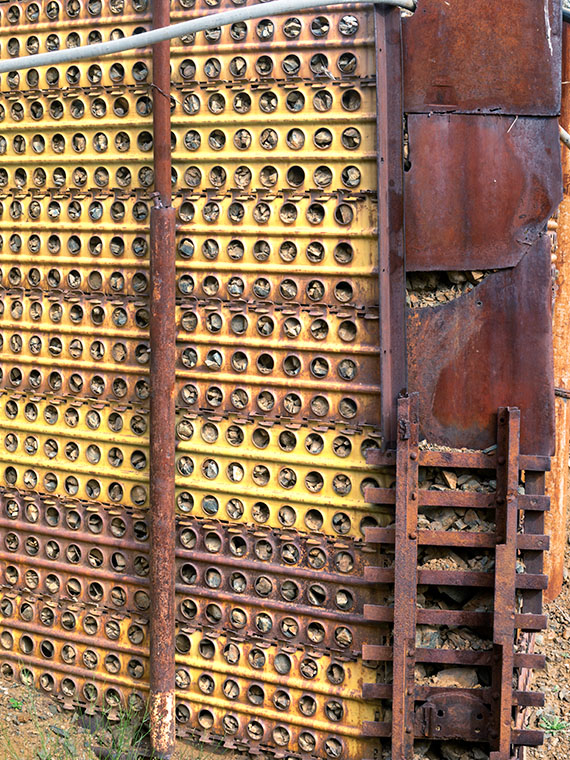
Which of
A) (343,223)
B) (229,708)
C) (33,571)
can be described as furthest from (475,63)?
(33,571)

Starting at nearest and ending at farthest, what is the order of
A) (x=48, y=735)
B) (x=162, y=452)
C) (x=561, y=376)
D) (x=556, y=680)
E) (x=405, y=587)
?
(x=405, y=587)
(x=162, y=452)
(x=48, y=735)
(x=556, y=680)
(x=561, y=376)

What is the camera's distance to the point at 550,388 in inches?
136

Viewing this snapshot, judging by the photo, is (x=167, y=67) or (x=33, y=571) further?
(x=33, y=571)

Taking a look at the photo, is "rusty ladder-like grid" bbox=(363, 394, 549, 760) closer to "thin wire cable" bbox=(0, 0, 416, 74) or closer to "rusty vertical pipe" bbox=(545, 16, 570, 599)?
"rusty vertical pipe" bbox=(545, 16, 570, 599)

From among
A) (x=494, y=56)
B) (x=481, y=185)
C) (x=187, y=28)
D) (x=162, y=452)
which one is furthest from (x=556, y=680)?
(x=187, y=28)

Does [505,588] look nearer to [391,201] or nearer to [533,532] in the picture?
[533,532]

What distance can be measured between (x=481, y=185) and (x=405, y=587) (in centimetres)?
195

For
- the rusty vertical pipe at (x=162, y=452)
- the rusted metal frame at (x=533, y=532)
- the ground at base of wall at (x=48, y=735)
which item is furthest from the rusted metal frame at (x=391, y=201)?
the ground at base of wall at (x=48, y=735)

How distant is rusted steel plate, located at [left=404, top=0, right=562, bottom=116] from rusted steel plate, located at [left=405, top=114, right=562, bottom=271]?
0.09 meters

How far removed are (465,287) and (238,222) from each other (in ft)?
4.10

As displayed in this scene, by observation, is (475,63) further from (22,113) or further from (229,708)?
(229,708)

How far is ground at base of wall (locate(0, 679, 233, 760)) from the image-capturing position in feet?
12.9

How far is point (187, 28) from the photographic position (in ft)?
10.8

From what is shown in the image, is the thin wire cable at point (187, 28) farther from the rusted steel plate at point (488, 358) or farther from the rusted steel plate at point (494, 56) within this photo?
the rusted steel plate at point (488, 358)
